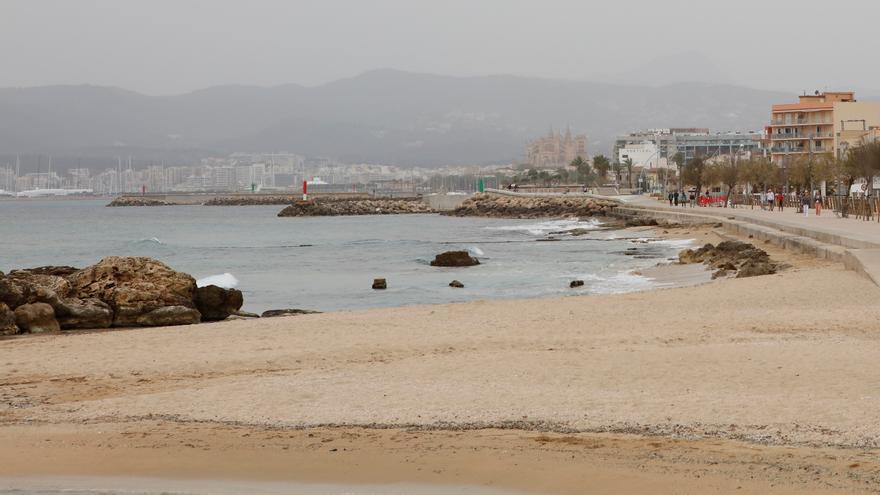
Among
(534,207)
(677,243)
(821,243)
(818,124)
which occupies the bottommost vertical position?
(677,243)

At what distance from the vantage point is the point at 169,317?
17797 mm

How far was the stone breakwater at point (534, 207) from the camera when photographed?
3679 inches

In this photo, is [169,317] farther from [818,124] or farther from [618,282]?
[818,124]

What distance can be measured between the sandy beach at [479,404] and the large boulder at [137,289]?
2.46 metres

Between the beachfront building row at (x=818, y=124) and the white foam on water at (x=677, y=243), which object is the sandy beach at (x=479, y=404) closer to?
the white foam on water at (x=677, y=243)

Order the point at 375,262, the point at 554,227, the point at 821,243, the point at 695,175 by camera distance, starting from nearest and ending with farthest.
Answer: the point at 821,243, the point at 375,262, the point at 554,227, the point at 695,175

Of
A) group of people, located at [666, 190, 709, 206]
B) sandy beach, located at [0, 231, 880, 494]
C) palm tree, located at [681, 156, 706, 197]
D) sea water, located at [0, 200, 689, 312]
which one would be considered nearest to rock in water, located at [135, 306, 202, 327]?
sandy beach, located at [0, 231, 880, 494]

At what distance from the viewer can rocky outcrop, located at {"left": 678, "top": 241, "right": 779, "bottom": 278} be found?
22.7 meters

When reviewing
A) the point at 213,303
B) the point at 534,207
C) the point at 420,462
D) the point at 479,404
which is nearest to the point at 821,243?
the point at 213,303

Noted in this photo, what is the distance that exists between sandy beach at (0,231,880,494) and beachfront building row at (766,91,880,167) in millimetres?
103036

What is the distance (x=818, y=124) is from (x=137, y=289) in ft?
356

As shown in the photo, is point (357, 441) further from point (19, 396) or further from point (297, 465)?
point (19, 396)

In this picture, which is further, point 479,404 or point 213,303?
point 213,303

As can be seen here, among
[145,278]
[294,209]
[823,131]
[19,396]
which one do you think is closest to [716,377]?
[19,396]
